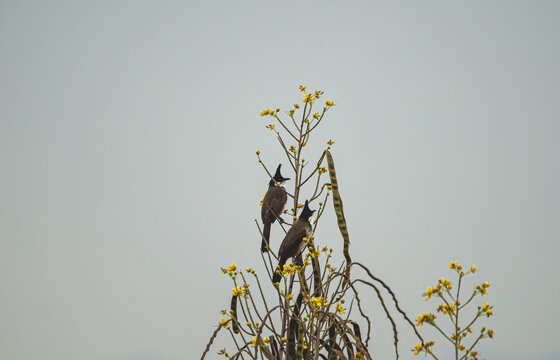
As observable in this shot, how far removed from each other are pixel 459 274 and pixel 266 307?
101 centimetres

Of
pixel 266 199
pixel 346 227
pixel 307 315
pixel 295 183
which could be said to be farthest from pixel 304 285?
pixel 266 199

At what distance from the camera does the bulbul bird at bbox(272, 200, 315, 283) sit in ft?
9.51

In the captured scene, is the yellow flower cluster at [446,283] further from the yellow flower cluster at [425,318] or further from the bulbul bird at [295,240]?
the bulbul bird at [295,240]

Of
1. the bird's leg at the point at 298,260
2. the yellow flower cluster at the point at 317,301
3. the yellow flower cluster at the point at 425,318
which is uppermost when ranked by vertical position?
the bird's leg at the point at 298,260

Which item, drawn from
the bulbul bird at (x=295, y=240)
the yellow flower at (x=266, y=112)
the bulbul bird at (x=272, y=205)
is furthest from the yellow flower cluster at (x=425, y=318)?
the yellow flower at (x=266, y=112)

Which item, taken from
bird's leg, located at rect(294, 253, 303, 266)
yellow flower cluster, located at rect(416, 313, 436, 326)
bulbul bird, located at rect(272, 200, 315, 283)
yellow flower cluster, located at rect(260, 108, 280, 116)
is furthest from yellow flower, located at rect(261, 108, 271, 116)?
yellow flower cluster, located at rect(416, 313, 436, 326)

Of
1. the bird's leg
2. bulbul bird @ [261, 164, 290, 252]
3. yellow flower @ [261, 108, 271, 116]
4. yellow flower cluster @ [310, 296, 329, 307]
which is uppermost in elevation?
yellow flower @ [261, 108, 271, 116]

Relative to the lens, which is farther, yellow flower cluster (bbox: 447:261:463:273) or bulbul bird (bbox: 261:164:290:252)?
bulbul bird (bbox: 261:164:290:252)

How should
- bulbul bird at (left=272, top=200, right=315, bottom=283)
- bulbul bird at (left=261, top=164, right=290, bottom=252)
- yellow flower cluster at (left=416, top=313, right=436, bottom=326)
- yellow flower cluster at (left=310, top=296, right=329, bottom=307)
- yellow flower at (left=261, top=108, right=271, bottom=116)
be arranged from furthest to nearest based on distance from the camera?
bulbul bird at (left=261, top=164, right=290, bottom=252), yellow flower at (left=261, top=108, right=271, bottom=116), bulbul bird at (left=272, top=200, right=315, bottom=283), yellow flower cluster at (left=310, top=296, right=329, bottom=307), yellow flower cluster at (left=416, top=313, right=436, bottom=326)

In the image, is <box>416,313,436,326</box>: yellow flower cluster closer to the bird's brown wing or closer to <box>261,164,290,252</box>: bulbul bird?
the bird's brown wing

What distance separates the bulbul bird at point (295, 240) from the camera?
290cm

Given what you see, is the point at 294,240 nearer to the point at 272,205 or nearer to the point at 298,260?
the point at 298,260

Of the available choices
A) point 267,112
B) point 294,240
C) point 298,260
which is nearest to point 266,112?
point 267,112

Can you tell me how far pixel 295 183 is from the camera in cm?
299
